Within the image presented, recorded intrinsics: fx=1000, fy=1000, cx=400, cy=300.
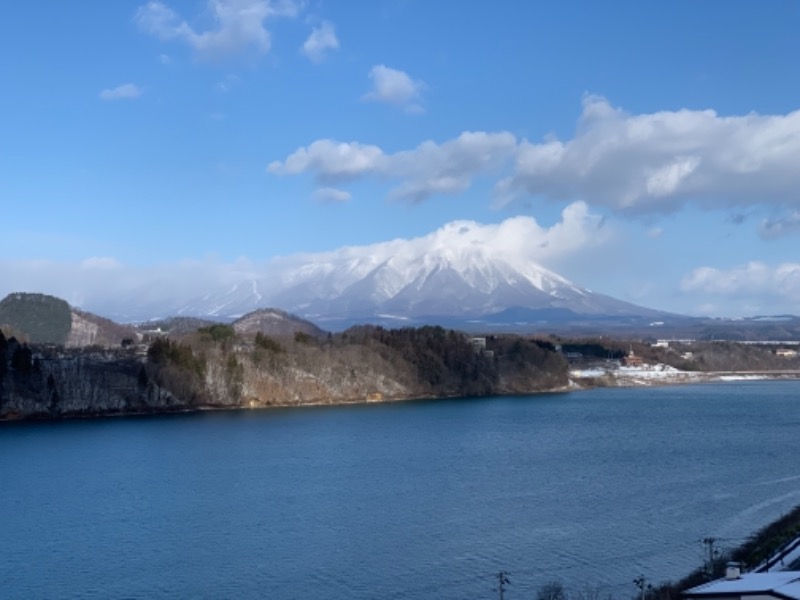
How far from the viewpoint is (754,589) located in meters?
3.85

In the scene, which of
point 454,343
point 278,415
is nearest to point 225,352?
point 278,415

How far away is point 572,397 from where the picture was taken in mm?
23844

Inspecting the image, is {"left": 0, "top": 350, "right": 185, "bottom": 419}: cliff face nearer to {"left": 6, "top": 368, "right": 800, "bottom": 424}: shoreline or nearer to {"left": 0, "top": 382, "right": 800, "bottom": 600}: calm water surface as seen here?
{"left": 6, "top": 368, "right": 800, "bottom": 424}: shoreline

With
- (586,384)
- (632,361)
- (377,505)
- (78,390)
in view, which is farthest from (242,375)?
(632,361)

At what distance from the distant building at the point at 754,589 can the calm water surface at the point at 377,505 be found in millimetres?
1705

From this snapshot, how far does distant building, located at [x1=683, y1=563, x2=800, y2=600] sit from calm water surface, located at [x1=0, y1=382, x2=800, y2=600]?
1.71m

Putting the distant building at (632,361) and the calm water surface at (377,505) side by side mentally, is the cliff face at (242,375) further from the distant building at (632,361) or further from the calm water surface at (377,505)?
the distant building at (632,361)

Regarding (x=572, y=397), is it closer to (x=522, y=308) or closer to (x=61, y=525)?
(x=61, y=525)

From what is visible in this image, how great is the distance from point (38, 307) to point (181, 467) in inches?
962

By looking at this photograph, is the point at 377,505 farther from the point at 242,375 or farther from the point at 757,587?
the point at 242,375

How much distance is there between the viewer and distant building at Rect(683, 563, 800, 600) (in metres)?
3.78

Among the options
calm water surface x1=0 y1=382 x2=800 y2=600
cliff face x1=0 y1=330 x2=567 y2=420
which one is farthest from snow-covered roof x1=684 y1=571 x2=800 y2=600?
cliff face x1=0 y1=330 x2=567 y2=420

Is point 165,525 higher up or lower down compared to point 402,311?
lower down

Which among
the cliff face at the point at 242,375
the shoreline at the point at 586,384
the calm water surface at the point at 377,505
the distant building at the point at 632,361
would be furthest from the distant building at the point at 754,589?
the distant building at the point at 632,361
